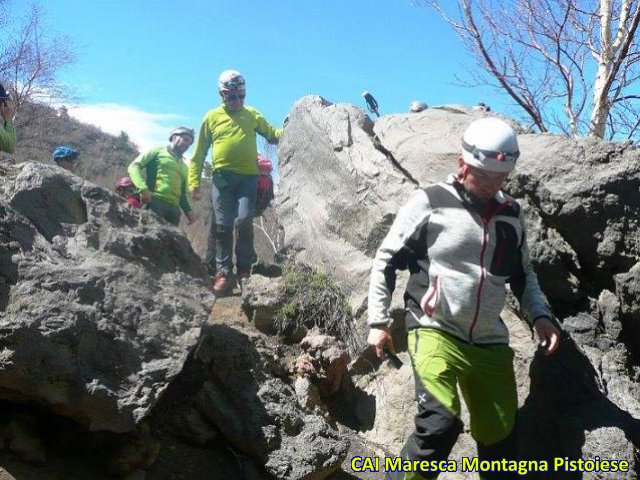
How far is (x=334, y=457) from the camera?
3.55 metres

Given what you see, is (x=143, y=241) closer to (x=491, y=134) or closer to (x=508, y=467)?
(x=491, y=134)

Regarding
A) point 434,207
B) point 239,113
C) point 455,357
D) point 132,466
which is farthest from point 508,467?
point 239,113

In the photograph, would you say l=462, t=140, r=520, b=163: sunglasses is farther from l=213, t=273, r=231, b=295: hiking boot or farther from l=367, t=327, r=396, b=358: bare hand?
l=213, t=273, r=231, b=295: hiking boot

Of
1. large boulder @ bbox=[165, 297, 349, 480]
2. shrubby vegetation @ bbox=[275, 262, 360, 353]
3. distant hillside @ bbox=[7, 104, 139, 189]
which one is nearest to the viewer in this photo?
large boulder @ bbox=[165, 297, 349, 480]

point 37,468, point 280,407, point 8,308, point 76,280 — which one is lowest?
point 37,468

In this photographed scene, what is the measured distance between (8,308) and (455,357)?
7.22 feet

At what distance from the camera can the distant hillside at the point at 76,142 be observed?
66.3 ft

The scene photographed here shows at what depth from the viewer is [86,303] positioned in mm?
3180

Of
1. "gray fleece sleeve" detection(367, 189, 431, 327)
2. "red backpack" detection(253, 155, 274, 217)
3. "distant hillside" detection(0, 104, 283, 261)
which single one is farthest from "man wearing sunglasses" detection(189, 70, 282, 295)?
"gray fleece sleeve" detection(367, 189, 431, 327)

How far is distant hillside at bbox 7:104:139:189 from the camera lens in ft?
66.3

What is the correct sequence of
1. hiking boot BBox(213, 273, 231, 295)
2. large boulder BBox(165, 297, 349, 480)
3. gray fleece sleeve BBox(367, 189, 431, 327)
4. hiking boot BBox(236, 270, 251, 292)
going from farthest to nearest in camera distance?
hiking boot BBox(236, 270, 251, 292), hiking boot BBox(213, 273, 231, 295), large boulder BBox(165, 297, 349, 480), gray fleece sleeve BBox(367, 189, 431, 327)

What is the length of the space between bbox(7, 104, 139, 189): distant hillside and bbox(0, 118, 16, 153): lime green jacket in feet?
37.8

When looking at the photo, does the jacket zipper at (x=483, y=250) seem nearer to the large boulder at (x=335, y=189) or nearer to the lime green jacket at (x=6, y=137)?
the large boulder at (x=335, y=189)

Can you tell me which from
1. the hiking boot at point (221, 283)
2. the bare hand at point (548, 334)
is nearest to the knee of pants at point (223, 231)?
the hiking boot at point (221, 283)
